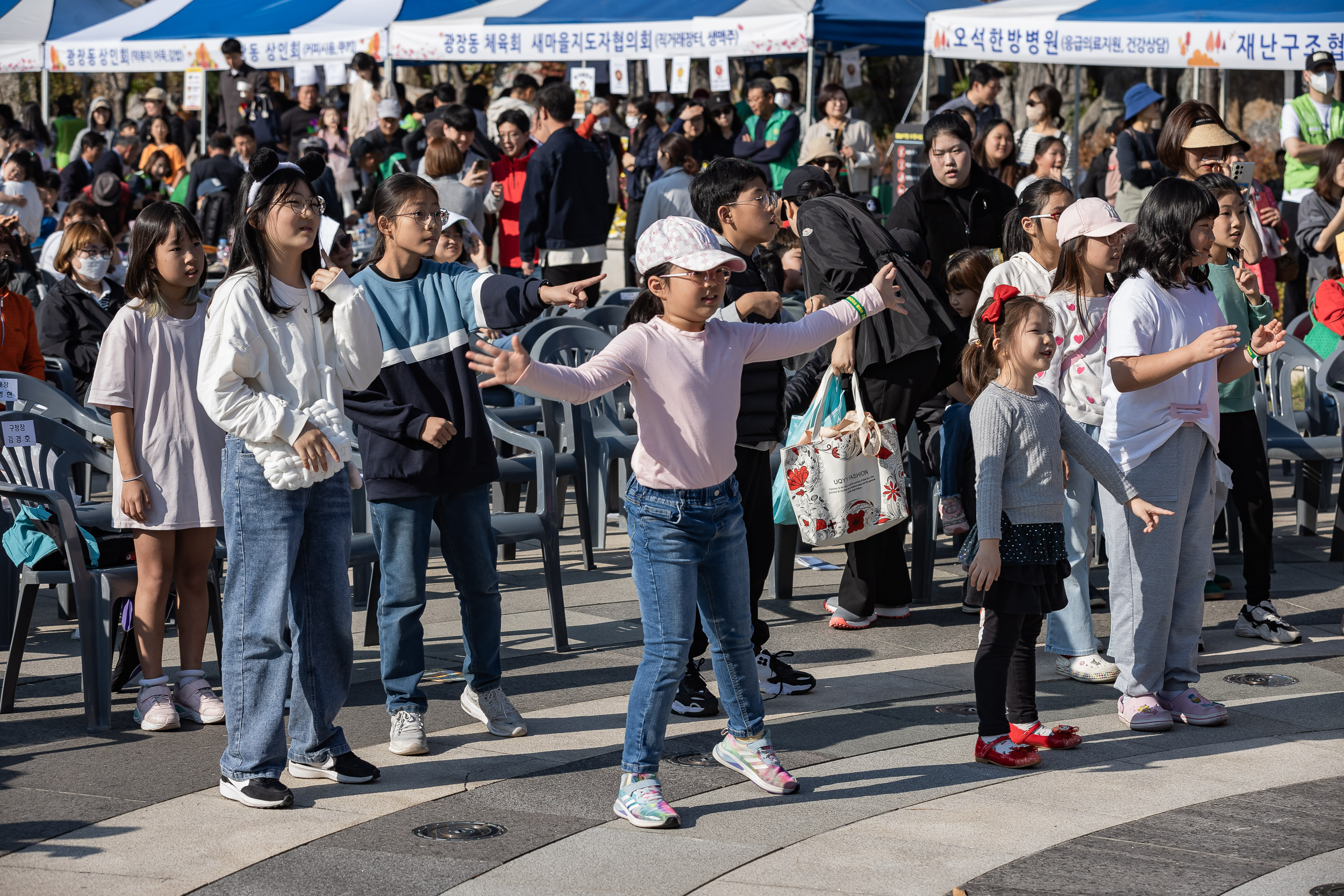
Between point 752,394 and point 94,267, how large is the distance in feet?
14.6

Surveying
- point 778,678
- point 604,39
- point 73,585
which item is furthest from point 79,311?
point 604,39

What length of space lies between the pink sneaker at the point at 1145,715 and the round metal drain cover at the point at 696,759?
146 centimetres

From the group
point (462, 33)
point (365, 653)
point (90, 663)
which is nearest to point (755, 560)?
point (365, 653)

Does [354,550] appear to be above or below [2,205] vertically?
below

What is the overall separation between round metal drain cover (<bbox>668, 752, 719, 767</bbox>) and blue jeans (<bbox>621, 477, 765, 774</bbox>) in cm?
43

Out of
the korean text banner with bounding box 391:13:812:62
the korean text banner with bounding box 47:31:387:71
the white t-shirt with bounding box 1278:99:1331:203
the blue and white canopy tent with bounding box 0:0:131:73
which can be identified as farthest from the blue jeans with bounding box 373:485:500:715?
the blue and white canopy tent with bounding box 0:0:131:73

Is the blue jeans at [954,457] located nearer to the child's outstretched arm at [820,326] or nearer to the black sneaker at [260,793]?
the child's outstretched arm at [820,326]

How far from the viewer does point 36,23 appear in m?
20.5

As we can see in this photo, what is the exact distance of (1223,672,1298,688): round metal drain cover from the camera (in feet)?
19.3

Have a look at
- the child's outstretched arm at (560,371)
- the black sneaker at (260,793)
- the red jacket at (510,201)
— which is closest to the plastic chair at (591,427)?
the child's outstretched arm at (560,371)

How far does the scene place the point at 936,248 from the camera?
7.41 metres

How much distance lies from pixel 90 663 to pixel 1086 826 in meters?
3.20

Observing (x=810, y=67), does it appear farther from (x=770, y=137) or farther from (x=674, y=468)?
(x=674, y=468)

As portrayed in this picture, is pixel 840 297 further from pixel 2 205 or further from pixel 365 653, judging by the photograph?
pixel 2 205
